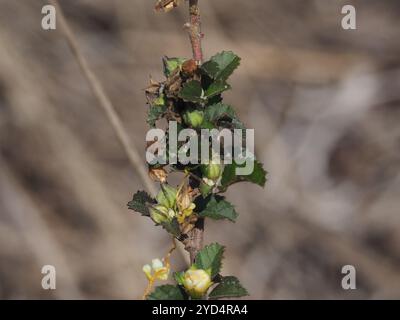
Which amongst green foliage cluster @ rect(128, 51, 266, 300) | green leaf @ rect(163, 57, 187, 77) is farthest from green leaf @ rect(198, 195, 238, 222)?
green leaf @ rect(163, 57, 187, 77)

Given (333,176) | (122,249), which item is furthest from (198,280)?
(333,176)

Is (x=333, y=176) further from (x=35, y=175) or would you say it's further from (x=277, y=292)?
(x=35, y=175)

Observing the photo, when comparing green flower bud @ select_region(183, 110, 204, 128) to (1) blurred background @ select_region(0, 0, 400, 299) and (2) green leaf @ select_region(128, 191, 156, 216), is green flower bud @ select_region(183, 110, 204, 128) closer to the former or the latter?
(2) green leaf @ select_region(128, 191, 156, 216)

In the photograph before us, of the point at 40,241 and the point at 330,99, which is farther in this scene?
the point at 330,99

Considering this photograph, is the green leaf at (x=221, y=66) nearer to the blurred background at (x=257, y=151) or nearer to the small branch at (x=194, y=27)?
the small branch at (x=194, y=27)

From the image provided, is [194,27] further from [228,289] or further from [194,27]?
[228,289]
